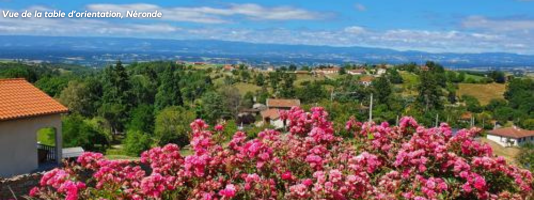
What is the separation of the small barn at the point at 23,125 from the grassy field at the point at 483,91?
233 ft

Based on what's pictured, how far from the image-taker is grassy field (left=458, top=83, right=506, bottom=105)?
79812 mm

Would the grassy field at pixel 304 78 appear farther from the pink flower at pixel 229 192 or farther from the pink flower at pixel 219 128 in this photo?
the pink flower at pixel 229 192

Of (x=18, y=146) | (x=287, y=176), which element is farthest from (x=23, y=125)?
(x=287, y=176)

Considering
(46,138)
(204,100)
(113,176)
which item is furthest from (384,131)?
(204,100)

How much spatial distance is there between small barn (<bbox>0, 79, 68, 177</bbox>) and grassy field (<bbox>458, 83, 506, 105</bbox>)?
7096 cm

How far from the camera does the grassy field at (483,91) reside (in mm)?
79812

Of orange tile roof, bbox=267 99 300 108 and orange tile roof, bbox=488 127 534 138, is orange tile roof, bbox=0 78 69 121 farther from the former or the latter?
orange tile roof, bbox=488 127 534 138

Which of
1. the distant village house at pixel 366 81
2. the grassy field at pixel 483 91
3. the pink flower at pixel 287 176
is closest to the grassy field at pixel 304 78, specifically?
the distant village house at pixel 366 81

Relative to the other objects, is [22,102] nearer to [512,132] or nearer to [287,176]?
[287,176]

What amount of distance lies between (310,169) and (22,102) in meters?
11.7

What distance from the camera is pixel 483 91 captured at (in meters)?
84.1

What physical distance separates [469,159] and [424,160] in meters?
0.83

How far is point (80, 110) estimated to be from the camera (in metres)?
52.4

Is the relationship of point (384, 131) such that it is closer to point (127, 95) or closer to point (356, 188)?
point (356, 188)
